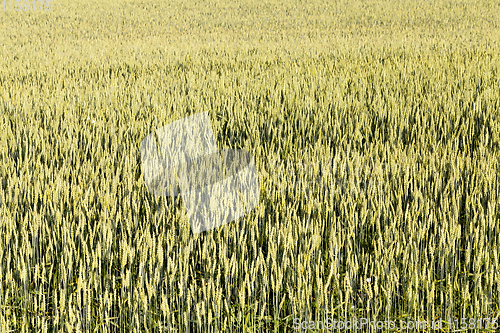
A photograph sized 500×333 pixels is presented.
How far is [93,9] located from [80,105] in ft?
35.7

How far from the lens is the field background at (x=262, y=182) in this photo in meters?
1.43

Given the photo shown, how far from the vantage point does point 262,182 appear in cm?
211

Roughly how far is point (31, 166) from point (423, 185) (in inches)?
77.1

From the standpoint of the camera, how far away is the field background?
143 cm

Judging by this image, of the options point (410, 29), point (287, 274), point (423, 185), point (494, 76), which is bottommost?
point (287, 274)

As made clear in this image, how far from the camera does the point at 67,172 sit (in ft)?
7.55

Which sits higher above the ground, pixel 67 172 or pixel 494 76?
pixel 494 76

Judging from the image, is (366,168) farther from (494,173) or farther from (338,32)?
(338,32)

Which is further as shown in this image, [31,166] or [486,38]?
[486,38]

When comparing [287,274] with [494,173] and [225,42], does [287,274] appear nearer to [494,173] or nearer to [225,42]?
[494,173]

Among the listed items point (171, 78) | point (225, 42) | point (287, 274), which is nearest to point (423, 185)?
point (287, 274)

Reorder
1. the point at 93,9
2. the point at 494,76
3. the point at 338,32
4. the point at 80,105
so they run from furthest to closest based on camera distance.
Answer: the point at 93,9 → the point at 338,32 → the point at 494,76 → the point at 80,105

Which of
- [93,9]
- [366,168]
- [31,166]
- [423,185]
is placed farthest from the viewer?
[93,9]

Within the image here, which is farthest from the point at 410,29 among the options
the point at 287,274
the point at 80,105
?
the point at 287,274
